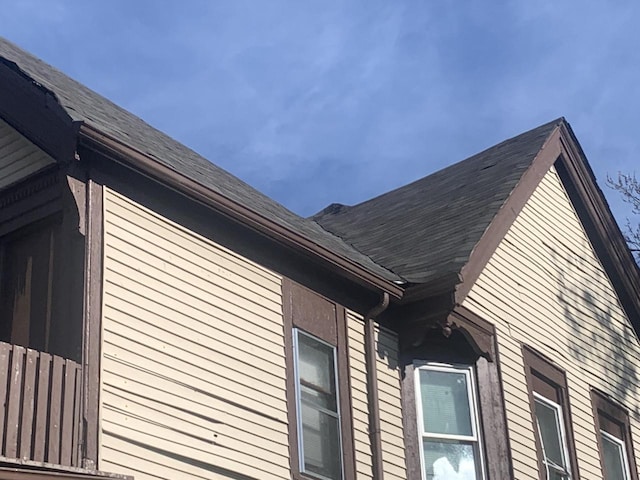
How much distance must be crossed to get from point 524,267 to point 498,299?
47.2 inches

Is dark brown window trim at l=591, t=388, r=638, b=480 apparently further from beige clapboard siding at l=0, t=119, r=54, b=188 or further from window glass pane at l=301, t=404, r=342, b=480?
beige clapboard siding at l=0, t=119, r=54, b=188

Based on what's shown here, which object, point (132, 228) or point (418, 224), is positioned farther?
point (418, 224)

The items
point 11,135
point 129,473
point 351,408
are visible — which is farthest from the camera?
point 351,408

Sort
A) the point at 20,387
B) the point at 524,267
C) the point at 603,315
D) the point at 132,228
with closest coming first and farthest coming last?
the point at 20,387 → the point at 132,228 → the point at 524,267 → the point at 603,315

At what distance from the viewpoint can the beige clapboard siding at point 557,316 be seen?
13.5 metres

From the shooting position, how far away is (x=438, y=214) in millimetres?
15422

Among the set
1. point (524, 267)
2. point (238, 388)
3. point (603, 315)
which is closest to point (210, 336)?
point (238, 388)

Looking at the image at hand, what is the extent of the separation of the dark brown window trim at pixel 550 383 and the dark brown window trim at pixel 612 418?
2.95 feet

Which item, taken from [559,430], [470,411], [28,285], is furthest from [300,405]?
[559,430]

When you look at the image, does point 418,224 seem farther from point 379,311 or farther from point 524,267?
point 379,311

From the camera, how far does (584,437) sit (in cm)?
1455

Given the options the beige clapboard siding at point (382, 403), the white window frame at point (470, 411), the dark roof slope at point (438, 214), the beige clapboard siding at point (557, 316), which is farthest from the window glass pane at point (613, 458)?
the beige clapboard siding at point (382, 403)

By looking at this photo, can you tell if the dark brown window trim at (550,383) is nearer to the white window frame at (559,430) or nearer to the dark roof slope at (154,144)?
the white window frame at (559,430)

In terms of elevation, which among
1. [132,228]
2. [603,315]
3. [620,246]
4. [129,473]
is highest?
[620,246]
